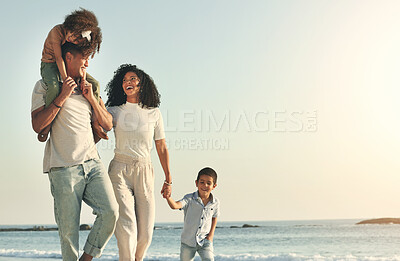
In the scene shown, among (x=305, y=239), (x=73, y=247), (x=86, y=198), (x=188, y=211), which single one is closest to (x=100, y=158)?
(x=86, y=198)

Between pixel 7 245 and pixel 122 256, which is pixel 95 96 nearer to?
pixel 122 256

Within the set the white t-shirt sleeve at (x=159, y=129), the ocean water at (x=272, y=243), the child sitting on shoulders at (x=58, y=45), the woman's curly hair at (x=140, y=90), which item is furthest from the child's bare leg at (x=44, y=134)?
the ocean water at (x=272, y=243)

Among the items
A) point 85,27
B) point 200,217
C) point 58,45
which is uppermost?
point 85,27

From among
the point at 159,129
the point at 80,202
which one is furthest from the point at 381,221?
the point at 80,202

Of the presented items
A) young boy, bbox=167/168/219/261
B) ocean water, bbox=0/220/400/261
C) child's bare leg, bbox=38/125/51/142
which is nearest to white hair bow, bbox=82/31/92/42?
child's bare leg, bbox=38/125/51/142

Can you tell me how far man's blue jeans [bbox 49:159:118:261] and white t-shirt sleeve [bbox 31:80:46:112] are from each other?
45cm

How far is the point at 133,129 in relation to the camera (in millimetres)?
4254

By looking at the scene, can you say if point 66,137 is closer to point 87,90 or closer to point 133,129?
point 87,90

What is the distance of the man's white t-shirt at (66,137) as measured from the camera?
340 cm

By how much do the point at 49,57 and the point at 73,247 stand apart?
51.4 inches

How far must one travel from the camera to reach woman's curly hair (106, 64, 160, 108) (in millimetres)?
4441

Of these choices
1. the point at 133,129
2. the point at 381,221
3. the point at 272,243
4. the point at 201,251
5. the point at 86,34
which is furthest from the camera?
the point at 381,221

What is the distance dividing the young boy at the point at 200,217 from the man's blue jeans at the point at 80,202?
112 centimetres

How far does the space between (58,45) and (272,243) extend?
661 inches
